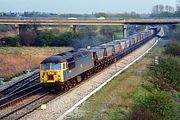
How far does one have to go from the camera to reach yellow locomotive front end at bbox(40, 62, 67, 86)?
3127 centimetres

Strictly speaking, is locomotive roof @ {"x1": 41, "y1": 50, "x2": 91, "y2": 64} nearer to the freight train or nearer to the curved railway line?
the freight train

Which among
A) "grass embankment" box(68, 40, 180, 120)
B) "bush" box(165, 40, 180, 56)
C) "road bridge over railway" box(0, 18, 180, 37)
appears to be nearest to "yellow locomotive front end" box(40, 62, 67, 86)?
"grass embankment" box(68, 40, 180, 120)

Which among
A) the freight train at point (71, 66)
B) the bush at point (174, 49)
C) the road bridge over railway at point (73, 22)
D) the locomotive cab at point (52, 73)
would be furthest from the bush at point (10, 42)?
the locomotive cab at point (52, 73)

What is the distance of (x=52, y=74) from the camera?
31.3 meters

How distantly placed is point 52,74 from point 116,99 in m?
5.39

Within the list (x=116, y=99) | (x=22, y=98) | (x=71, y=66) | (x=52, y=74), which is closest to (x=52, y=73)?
(x=52, y=74)

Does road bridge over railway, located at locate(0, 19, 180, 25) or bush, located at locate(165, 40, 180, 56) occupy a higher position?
road bridge over railway, located at locate(0, 19, 180, 25)

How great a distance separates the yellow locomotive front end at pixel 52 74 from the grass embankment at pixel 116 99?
3.03 meters

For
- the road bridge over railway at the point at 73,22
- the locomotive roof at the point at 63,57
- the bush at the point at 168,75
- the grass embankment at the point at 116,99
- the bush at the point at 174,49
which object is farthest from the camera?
the road bridge over railway at the point at 73,22

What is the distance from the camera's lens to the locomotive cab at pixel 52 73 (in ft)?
103

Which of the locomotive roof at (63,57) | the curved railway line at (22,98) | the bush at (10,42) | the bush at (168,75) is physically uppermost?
the locomotive roof at (63,57)

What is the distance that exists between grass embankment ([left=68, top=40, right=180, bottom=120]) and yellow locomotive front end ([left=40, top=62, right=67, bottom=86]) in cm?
303

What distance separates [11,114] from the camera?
25000 millimetres

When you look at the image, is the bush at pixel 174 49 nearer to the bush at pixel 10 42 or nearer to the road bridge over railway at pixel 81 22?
the bush at pixel 10 42
